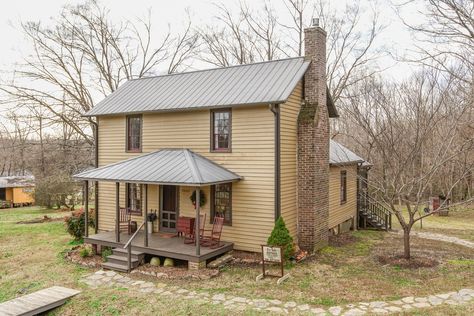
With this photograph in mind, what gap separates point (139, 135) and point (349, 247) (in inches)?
366

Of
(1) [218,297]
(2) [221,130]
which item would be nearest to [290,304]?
(1) [218,297]

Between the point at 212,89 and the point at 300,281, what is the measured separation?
7.44 m

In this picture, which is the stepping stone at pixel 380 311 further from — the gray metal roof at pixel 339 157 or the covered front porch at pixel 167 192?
the gray metal roof at pixel 339 157

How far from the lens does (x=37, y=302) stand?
894 centimetres

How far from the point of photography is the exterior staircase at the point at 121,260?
1146cm

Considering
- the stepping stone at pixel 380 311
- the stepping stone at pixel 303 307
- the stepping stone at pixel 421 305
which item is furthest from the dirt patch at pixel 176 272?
the stepping stone at pixel 421 305

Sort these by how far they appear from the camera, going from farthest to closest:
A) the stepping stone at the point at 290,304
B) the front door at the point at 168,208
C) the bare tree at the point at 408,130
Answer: the front door at the point at 168,208
the bare tree at the point at 408,130
the stepping stone at the point at 290,304

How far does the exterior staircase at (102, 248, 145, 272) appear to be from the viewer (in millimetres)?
11461

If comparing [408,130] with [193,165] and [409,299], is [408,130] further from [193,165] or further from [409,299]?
[193,165]

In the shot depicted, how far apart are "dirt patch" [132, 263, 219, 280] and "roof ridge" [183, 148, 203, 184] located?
2.60 metres

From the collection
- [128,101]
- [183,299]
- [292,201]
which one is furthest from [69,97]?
[183,299]

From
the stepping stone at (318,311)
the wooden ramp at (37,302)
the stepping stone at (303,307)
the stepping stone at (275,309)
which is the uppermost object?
the stepping stone at (318,311)

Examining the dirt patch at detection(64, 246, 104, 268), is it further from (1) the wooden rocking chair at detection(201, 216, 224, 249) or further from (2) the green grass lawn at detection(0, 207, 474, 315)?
(1) the wooden rocking chair at detection(201, 216, 224, 249)

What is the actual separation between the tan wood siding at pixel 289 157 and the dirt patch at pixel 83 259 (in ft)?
20.8
